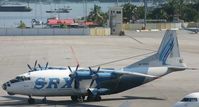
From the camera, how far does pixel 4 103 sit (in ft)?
127

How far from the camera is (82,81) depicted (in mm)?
38406

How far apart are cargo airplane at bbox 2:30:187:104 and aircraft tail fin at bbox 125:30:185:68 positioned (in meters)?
0.08

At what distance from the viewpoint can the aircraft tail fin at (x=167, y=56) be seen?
40938mm

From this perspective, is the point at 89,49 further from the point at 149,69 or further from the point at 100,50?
the point at 149,69

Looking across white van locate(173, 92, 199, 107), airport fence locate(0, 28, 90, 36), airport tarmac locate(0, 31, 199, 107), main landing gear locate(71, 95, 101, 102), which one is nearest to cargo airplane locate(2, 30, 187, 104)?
main landing gear locate(71, 95, 101, 102)

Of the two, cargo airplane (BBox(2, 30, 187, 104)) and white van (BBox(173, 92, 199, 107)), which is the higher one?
white van (BBox(173, 92, 199, 107))

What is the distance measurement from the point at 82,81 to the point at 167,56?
21.6ft

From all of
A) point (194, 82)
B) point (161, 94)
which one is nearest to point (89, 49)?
point (194, 82)

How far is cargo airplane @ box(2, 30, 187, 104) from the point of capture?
37.8 metres

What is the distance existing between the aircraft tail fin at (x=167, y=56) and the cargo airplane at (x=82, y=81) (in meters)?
0.08

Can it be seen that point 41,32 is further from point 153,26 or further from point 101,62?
point 101,62

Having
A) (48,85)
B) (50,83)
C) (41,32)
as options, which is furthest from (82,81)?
(41,32)

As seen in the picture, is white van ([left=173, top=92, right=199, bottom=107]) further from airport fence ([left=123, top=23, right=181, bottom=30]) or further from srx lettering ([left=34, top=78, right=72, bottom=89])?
airport fence ([left=123, top=23, right=181, bottom=30])

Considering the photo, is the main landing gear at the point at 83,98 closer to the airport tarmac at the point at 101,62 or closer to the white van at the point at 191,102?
the airport tarmac at the point at 101,62
